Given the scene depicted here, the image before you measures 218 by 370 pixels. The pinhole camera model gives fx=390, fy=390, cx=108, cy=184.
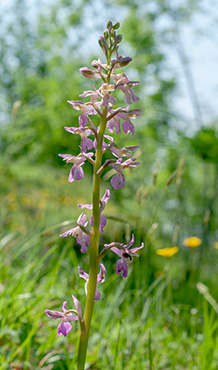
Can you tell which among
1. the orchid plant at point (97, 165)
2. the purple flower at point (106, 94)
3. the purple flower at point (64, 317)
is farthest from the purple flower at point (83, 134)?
the purple flower at point (64, 317)

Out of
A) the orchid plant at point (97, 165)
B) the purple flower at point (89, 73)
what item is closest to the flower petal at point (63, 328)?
the orchid plant at point (97, 165)

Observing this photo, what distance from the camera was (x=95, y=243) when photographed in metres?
1.17

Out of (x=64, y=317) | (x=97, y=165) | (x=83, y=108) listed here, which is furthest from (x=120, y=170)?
(x=64, y=317)

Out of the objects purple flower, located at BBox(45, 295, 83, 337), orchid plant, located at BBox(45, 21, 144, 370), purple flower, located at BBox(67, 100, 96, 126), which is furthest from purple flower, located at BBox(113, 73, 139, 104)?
purple flower, located at BBox(45, 295, 83, 337)

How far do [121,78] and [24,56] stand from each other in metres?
22.4

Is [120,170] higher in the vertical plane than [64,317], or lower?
higher

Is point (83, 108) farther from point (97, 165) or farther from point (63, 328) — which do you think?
point (63, 328)

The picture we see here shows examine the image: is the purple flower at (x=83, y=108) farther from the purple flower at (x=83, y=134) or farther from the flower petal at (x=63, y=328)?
the flower petal at (x=63, y=328)

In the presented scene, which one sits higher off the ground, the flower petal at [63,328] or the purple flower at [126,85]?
the purple flower at [126,85]

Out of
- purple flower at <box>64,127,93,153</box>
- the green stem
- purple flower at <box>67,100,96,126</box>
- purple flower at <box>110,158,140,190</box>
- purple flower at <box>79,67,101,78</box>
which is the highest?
purple flower at <box>79,67,101,78</box>

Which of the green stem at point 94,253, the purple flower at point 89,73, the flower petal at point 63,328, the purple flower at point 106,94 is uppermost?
the purple flower at point 89,73

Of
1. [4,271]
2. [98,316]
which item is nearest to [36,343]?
[4,271]

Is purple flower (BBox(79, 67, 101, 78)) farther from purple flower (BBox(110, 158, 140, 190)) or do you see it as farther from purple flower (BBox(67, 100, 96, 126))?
purple flower (BBox(110, 158, 140, 190))

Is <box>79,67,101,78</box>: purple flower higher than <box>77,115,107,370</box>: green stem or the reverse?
higher
